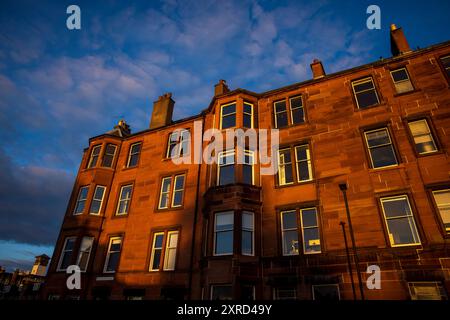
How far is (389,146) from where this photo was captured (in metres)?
16.1

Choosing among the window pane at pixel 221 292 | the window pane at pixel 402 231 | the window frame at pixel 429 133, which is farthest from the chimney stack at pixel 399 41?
the window pane at pixel 221 292

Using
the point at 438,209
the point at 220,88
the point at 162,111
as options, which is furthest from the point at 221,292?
the point at 162,111

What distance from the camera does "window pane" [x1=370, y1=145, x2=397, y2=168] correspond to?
15711 mm

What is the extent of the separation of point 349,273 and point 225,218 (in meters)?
7.04

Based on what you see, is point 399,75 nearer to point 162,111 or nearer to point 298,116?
point 298,116

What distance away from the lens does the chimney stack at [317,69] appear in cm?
2139

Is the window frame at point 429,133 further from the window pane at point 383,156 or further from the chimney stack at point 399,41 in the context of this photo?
the chimney stack at point 399,41

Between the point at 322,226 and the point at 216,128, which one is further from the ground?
the point at 216,128

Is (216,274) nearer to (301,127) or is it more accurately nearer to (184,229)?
(184,229)
